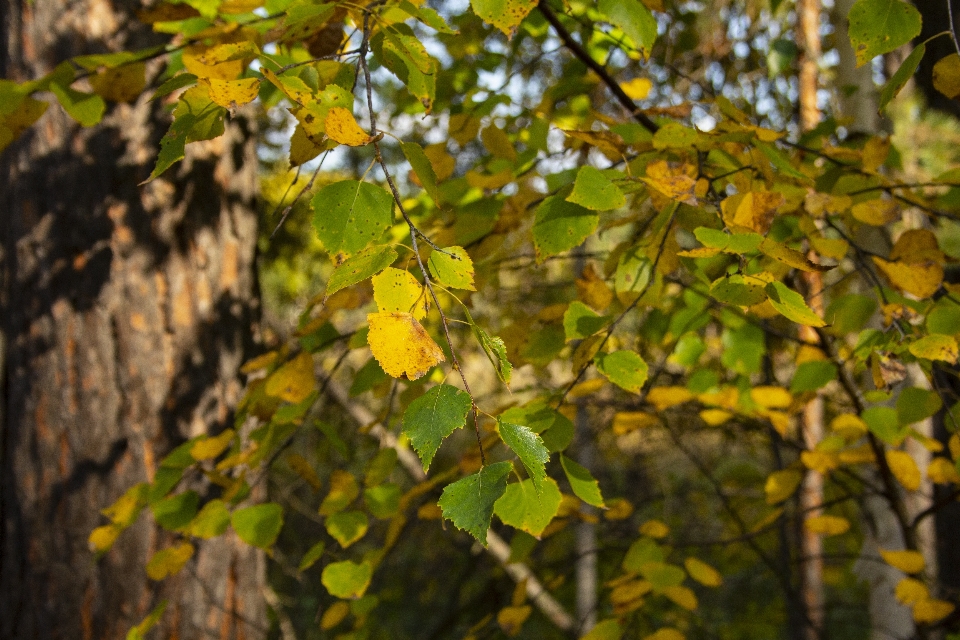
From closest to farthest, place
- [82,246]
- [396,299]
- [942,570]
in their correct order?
1. [396,299]
2. [82,246]
3. [942,570]

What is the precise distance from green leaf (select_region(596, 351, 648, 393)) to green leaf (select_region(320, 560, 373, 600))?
1.57ft

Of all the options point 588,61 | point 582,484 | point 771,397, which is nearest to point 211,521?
point 582,484

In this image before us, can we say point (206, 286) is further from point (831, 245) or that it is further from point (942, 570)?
point (942, 570)

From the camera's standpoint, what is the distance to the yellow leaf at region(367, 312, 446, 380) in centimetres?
52

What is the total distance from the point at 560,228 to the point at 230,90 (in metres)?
0.38

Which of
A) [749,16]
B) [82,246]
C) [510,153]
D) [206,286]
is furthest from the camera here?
[749,16]

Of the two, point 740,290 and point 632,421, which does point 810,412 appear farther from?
point 740,290

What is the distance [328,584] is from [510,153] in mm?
731

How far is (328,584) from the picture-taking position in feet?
3.08

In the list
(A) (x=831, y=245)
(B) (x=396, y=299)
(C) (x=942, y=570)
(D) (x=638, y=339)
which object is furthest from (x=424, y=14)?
(C) (x=942, y=570)

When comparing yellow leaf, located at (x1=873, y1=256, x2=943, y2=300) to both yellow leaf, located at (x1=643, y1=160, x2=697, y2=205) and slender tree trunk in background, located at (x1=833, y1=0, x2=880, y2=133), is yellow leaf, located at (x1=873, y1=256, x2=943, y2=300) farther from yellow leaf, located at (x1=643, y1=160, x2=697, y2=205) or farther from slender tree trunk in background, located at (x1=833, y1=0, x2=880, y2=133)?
slender tree trunk in background, located at (x1=833, y1=0, x2=880, y2=133)

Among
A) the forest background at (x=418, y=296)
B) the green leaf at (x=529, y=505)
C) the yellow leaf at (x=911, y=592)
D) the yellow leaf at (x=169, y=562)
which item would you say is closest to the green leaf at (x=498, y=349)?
the forest background at (x=418, y=296)

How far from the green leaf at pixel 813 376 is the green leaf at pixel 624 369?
495 mm

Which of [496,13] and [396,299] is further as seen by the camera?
[496,13]
